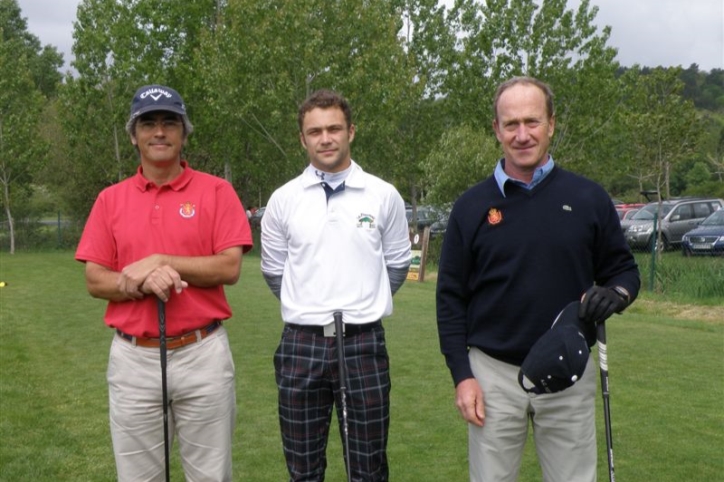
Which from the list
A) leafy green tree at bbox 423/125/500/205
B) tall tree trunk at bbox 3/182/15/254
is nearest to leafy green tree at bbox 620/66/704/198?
leafy green tree at bbox 423/125/500/205

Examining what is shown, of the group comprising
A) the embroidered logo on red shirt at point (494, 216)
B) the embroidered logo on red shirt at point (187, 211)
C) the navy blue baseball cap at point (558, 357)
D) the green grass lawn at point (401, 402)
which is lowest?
the green grass lawn at point (401, 402)

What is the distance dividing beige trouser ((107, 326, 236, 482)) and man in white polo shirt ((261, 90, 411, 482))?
0.35 m

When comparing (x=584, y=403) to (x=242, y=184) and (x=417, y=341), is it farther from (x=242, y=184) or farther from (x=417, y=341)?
(x=242, y=184)

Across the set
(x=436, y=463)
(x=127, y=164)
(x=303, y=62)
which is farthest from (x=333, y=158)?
(x=127, y=164)

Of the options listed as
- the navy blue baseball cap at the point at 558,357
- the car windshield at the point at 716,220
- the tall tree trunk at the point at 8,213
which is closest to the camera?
the navy blue baseball cap at the point at 558,357

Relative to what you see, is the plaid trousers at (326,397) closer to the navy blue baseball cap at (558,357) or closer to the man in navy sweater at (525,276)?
the man in navy sweater at (525,276)

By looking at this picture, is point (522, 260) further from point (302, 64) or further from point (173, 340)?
point (302, 64)

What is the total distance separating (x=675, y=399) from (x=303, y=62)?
22.1 metres

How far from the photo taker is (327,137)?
4.14 m

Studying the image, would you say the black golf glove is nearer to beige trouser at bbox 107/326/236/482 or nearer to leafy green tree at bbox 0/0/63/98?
beige trouser at bbox 107/326/236/482

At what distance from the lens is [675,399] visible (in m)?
7.87

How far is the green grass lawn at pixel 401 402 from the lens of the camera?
6.05 metres

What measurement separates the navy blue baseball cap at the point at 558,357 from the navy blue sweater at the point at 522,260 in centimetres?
10

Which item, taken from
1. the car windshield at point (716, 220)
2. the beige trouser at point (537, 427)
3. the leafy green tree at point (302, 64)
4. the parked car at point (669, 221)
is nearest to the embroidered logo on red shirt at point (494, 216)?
the beige trouser at point (537, 427)
